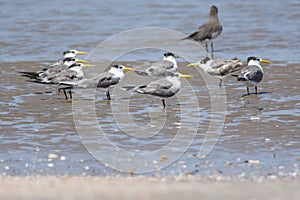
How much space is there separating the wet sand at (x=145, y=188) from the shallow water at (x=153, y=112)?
0.39 meters

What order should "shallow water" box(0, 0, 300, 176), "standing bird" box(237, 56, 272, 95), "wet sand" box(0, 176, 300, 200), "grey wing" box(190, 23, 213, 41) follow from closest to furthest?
"wet sand" box(0, 176, 300, 200) < "shallow water" box(0, 0, 300, 176) < "standing bird" box(237, 56, 272, 95) < "grey wing" box(190, 23, 213, 41)

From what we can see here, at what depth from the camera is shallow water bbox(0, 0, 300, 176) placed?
23.5 feet

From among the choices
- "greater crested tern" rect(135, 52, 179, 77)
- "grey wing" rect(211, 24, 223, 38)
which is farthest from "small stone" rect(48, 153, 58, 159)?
"grey wing" rect(211, 24, 223, 38)

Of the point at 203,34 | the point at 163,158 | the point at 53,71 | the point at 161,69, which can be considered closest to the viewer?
the point at 163,158

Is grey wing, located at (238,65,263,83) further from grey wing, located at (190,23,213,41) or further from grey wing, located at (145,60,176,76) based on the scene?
grey wing, located at (190,23,213,41)

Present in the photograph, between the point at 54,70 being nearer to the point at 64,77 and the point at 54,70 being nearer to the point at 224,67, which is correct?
the point at 64,77

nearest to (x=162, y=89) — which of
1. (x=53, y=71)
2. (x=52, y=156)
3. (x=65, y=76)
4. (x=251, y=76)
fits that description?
(x=251, y=76)

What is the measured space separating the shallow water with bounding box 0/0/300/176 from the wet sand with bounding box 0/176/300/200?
1.29ft

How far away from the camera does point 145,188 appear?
5.98 m

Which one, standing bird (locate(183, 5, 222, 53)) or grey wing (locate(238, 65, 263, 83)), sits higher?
standing bird (locate(183, 5, 222, 53))

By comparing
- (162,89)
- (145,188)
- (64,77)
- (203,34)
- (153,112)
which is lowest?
(145,188)

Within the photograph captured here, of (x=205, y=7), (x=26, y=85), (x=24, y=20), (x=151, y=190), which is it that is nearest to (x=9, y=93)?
(x=26, y=85)

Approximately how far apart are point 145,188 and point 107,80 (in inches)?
181

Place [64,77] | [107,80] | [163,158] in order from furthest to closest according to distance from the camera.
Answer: [64,77], [107,80], [163,158]
